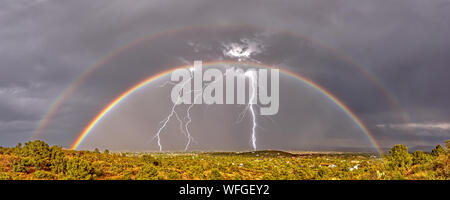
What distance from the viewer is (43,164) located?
80.5 ft

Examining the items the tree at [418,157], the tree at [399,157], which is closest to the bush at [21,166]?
the tree at [399,157]

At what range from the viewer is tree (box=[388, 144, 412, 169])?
103 feet

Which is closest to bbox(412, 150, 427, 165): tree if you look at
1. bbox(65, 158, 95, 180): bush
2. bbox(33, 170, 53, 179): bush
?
bbox(65, 158, 95, 180): bush

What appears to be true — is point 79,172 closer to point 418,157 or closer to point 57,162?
point 57,162

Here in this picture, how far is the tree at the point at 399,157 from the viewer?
31.3m

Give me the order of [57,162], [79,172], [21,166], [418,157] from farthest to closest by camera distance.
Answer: [418,157] < [57,162] < [21,166] < [79,172]

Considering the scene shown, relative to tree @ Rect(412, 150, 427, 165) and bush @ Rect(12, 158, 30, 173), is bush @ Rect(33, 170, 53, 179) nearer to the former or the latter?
bush @ Rect(12, 158, 30, 173)

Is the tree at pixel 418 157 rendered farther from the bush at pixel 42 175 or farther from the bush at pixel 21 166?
the bush at pixel 21 166

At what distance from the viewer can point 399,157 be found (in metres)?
31.8

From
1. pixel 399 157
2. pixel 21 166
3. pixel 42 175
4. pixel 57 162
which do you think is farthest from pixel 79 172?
pixel 399 157

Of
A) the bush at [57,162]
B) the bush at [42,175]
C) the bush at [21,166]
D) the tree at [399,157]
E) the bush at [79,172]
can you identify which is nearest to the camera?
the bush at [79,172]
